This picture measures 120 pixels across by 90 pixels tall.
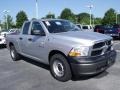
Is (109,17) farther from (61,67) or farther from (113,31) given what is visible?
(61,67)

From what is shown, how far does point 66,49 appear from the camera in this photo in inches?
244

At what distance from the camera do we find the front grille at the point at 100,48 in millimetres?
6074

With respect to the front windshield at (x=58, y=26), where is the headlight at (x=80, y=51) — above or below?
below

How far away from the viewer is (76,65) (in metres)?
6.00

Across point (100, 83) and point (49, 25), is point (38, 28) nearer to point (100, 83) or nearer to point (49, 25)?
point (49, 25)

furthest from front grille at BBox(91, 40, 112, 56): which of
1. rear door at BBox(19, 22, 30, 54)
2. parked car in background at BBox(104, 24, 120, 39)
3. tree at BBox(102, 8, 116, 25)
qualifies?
tree at BBox(102, 8, 116, 25)

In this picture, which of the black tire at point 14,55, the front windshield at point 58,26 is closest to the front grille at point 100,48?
the front windshield at point 58,26

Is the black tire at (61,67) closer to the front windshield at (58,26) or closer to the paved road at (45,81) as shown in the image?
the paved road at (45,81)

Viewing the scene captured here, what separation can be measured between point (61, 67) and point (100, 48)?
1.24m

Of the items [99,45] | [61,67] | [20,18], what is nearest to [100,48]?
[99,45]

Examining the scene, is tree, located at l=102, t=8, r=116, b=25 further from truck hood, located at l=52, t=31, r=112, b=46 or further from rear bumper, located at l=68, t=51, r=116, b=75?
rear bumper, located at l=68, t=51, r=116, b=75

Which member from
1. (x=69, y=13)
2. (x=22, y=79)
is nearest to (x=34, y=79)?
(x=22, y=79)

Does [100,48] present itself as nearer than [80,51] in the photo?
No

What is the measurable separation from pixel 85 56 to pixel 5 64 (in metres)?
4.61
